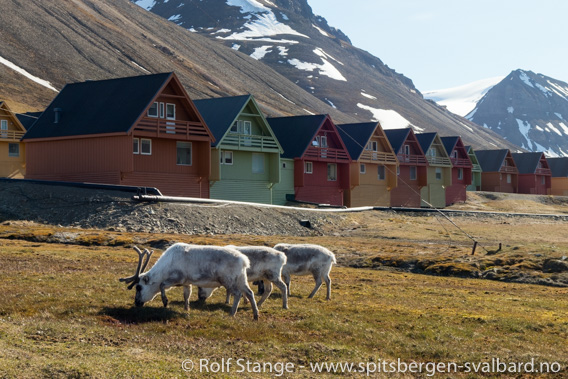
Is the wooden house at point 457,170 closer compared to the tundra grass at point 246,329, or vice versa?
the tundra grass at point 246,329

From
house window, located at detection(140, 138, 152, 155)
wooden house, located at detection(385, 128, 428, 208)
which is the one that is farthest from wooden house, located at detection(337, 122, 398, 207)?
house window, located at detection(140, 138, 152, 155)

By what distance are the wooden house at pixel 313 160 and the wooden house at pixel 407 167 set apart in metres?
10.8

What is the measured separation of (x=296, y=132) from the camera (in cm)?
6781

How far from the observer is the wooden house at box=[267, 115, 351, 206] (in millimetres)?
65188

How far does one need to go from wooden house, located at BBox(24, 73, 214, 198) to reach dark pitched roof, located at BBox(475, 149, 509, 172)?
67.7 metres

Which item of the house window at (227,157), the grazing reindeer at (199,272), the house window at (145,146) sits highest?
the house window at (145,146)

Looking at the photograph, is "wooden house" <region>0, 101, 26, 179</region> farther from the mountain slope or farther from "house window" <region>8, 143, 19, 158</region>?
the mountain slope

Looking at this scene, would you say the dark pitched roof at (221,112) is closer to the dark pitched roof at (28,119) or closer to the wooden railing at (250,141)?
the wooden railing at (250,141)

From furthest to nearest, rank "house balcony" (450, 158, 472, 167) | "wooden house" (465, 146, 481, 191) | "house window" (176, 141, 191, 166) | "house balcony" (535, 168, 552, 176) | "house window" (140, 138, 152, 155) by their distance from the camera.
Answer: "house balcony" (535, 168, 552, 176) → "wooden house" (465, 146, 481, 191) → "house balcony" (450, 158, 472, 167) → "house window" (176, 141, 191, 166) → "house window" (140, 138, 152, 155)

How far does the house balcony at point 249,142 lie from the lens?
57781 mm

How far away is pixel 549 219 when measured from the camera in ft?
227

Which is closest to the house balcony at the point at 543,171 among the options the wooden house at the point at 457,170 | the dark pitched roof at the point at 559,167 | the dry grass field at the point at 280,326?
the dark pitched roof at the point at 559,167

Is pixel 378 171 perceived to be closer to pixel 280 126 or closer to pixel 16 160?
pixel 280 126

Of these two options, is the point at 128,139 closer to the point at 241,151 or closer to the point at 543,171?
the point at 241,151
